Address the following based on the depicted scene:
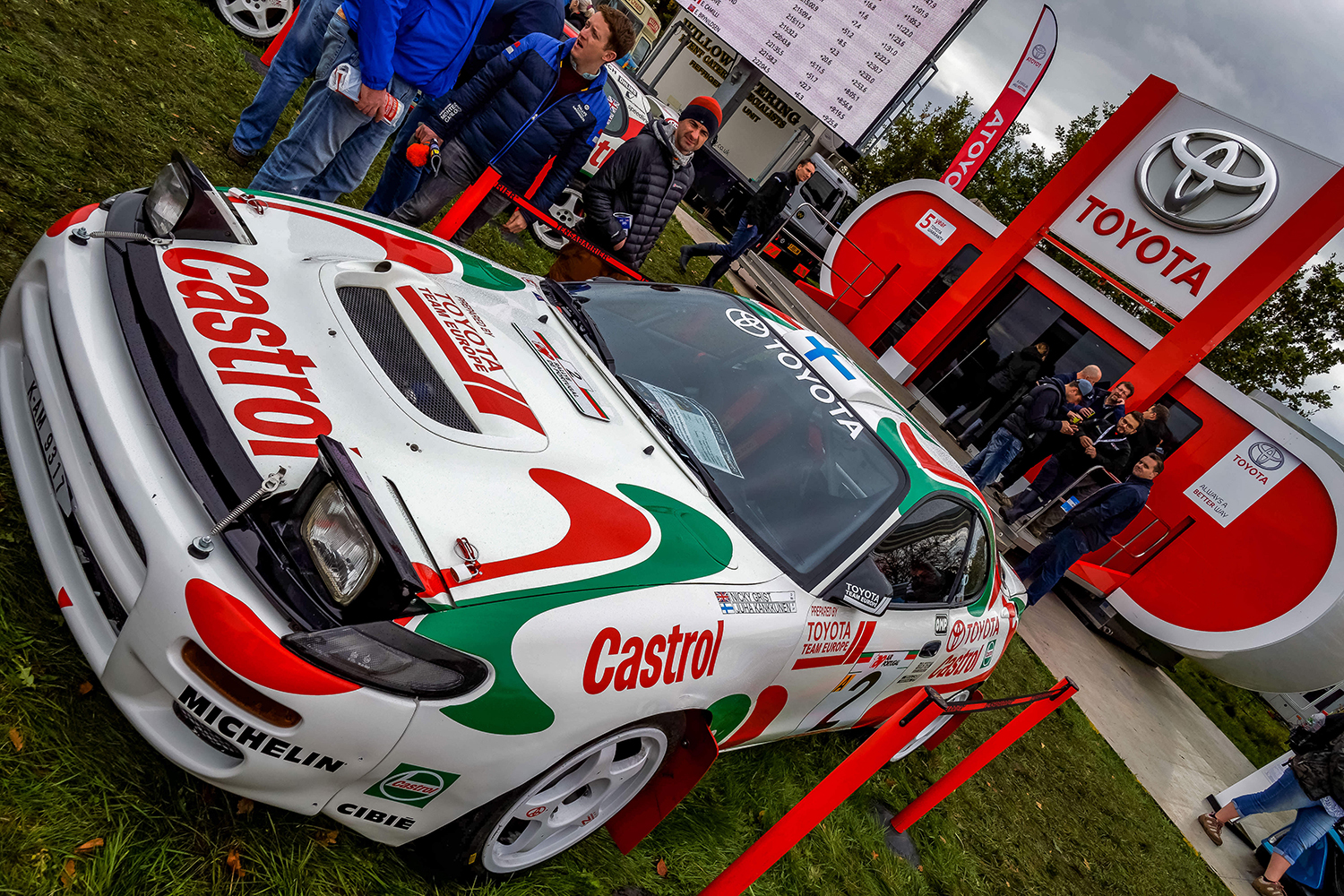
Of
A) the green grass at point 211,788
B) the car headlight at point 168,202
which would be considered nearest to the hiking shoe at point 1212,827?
the green grass at point 211,788

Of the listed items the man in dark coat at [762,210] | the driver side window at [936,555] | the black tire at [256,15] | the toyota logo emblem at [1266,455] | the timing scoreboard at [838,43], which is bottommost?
the black tire at [256,15]

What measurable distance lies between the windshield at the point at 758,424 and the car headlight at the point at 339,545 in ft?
4.05

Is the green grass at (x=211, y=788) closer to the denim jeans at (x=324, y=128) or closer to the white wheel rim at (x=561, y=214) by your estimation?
the white wheel rim at (x=561, y=214)

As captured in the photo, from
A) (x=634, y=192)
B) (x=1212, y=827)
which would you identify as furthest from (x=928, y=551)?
(x=1212, y=827)

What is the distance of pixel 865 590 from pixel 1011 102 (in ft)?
46.8

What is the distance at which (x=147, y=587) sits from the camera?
63.1 inches

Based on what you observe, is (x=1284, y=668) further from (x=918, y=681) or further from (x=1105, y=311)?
(x=918, y=681)

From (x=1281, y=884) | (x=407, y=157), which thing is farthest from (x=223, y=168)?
(x=1281, y=884)

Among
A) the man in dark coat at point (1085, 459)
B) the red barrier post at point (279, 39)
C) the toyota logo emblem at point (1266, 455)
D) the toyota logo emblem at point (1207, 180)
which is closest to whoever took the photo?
the red barrier post at point (279, 39)

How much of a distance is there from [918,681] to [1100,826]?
3.06 m

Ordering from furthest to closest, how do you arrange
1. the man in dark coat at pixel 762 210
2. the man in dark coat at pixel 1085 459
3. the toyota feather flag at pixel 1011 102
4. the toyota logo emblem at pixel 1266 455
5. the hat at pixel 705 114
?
the toyota feather flag at pixel 1011 102 → the man in dark coat at pixel 762 210 → the toyota logo emblem at pixel 1266 455 → the man in dark coat at pixel 1085 459 → the hat at pixel 705 114

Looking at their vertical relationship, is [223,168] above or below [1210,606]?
below

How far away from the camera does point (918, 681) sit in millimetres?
3420

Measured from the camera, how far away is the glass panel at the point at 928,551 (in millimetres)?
2959
